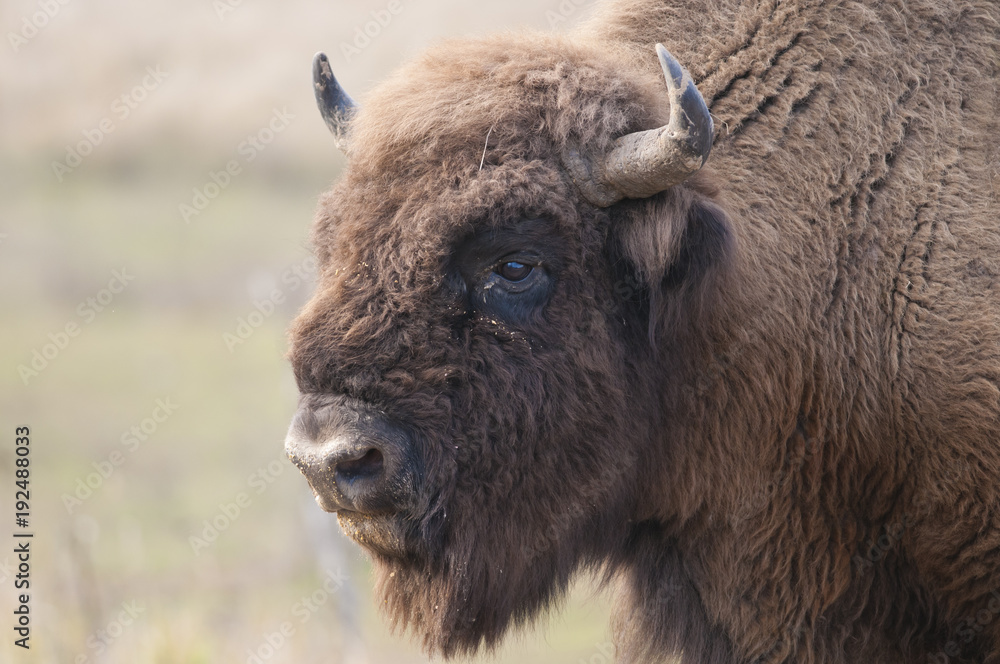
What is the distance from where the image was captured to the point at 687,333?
3.48 meters

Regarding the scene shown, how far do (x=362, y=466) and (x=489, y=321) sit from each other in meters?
0.61

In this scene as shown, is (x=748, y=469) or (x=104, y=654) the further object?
(x=104, y=654)

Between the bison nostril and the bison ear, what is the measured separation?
1009 mm

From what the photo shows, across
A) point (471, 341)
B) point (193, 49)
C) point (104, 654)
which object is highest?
point (471, 341)

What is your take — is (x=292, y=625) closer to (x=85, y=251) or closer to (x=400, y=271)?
(x=400, y=271)

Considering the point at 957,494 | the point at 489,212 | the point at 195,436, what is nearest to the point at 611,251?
the point at 489,212

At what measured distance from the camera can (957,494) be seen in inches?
132

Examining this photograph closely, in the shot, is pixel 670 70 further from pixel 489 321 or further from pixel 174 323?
pixel 174 323

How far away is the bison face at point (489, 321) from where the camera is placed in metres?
3.10

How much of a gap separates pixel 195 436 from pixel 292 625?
5827 mm

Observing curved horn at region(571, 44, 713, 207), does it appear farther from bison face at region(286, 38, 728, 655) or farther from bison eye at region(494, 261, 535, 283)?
bison eye at region(494, 261, 535, 283)

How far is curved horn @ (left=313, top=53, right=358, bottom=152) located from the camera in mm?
4082

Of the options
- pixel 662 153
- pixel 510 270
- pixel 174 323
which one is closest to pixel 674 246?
pixel 662 153

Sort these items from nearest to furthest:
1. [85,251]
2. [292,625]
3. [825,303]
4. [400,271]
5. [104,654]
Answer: [400,271] → [825,303] → [104,654] → [292,625] → [85,251]
